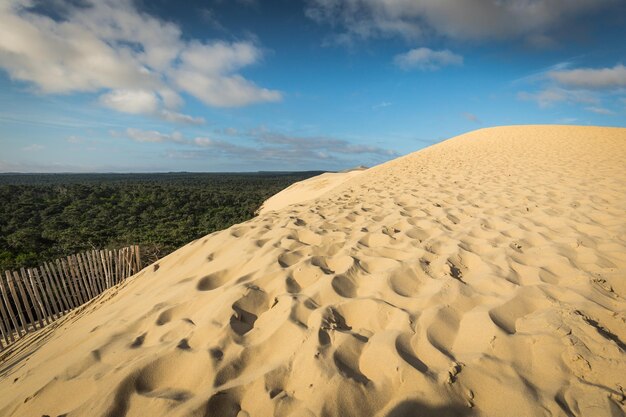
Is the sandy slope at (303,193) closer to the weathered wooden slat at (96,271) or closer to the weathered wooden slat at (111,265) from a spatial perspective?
the weathered wooden slat at (111,265)

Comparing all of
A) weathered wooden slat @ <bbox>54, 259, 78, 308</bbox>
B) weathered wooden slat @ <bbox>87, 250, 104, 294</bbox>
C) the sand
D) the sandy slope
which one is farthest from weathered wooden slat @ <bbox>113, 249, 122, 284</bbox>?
the sandy slope

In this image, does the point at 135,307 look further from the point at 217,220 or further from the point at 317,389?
the point at 217,220

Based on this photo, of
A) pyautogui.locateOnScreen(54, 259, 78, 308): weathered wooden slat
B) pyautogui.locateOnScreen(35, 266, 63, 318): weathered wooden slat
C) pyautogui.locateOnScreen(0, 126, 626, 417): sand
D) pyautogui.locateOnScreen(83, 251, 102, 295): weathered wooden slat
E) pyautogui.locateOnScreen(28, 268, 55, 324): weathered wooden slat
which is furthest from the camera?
pyautogui.locateOnScreen(83, 251, 102, 295): weathered wooden slat

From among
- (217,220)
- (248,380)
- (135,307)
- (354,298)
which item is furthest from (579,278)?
(217,220)

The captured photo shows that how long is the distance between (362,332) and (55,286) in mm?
5647

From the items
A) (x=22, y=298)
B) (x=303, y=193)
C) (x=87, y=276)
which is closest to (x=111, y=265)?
(x=87, y=276)

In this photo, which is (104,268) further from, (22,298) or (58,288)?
(22,298)

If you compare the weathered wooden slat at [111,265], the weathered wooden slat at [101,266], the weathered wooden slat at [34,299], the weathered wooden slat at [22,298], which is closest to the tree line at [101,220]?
the weathered wooden slat at [111,265]

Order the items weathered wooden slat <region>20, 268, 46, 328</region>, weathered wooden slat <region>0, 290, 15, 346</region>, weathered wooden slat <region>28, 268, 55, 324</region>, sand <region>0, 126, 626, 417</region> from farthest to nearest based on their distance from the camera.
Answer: weathered wooden slat <region>28, 268, 55, 324</region>
weathered wooden slat <region>20, 268, 46, 328</region>
weathered wooden slat <region>0, 290, 15, 346</region>
sand <region>0, 126, 626, 417</region>

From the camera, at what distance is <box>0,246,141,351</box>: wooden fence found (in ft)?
14.9

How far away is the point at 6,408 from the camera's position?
182cm

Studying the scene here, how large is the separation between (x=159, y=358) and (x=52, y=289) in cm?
479

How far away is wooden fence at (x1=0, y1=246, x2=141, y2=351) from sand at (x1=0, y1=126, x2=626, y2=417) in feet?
7.61

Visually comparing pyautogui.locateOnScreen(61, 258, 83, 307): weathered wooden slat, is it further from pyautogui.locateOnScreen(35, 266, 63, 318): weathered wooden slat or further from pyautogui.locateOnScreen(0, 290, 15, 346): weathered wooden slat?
pyautogui.locateOnScreen(0, 290, 15, 346): weathered wooden slat
